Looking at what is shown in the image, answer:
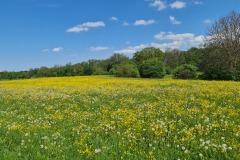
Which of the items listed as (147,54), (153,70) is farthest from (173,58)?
(153,70)

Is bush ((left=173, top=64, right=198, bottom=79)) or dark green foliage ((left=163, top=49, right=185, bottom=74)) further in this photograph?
dark green foliage ((left=163, top=49, right=185, bottom=74))

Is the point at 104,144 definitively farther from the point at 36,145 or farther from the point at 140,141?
the point at 36,145

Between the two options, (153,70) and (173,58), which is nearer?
(153,70)

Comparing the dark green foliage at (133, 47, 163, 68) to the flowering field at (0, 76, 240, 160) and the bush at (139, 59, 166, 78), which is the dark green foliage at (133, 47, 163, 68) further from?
the flowering field at (0, 76, 240, 160)

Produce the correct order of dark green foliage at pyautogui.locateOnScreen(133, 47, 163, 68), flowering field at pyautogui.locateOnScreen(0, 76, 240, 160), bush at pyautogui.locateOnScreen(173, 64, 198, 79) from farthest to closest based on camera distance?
dark green foliage at pyautogui.locateOnScreen(133, 47, 163, 68) → bush at pyautogui.locateOnScreen(173, 64, 198, 79) → flowering field at pyautogui.locateOnScreen(0, 76, 240, 160)

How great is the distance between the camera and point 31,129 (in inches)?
368

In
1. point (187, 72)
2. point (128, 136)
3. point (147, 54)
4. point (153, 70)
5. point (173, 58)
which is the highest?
point (147, 54)

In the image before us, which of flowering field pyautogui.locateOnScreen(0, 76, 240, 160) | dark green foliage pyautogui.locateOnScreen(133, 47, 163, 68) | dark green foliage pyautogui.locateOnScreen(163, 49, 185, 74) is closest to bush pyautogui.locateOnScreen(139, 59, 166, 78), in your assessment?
dark green foliage pyautogui.locateOnScreen(163, 49, 185, 74)

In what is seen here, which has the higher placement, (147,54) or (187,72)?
(147,54)

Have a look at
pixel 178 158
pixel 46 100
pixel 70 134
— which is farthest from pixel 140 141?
pixel 46 100

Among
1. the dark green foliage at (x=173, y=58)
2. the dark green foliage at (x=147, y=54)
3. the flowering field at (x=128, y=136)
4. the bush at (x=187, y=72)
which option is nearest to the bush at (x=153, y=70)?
the bush at (x=187, y=72)

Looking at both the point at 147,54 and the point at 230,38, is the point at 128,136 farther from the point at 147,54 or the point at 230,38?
the point at 147,54

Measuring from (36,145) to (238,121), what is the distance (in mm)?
6081

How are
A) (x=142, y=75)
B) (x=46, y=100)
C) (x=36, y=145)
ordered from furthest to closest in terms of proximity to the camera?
(x=142, y=75) → (x=46, y=100) → (x=36, y=145)
